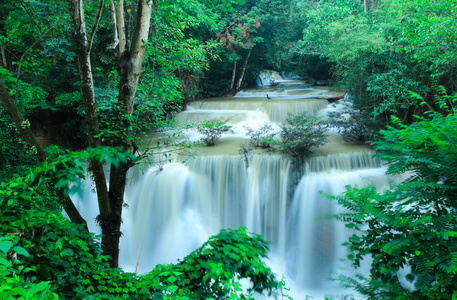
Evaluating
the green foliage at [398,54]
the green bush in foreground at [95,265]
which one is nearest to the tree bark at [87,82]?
the green bush in foreground at [95,265]

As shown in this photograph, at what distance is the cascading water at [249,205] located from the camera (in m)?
7.77

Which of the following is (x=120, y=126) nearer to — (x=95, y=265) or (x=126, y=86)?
(x=126, y=86)

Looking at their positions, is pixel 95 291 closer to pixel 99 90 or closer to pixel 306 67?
pixel 99 90

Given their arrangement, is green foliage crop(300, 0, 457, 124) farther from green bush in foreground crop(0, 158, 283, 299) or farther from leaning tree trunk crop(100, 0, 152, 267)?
green bush in foreground crop(0, 158, 283, 299)

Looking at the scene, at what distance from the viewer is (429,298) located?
2486 mm

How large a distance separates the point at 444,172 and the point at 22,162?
24.9 feet

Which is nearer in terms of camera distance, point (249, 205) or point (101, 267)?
point (101, 267)

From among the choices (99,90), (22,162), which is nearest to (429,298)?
(22,162)

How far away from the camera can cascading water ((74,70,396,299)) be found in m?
7.77

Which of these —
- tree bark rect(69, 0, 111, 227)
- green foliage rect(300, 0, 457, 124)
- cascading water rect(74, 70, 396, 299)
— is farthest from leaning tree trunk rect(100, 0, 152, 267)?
green foliage rect(300, 0, 457, 124)

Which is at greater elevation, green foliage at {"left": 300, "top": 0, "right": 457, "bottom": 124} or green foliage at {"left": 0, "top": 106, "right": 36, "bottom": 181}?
green foliage at {"left": 300, "top": 0, "right": 457, "bottom": 124}

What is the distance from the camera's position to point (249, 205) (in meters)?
8.39

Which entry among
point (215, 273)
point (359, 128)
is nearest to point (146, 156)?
point (215, 273)

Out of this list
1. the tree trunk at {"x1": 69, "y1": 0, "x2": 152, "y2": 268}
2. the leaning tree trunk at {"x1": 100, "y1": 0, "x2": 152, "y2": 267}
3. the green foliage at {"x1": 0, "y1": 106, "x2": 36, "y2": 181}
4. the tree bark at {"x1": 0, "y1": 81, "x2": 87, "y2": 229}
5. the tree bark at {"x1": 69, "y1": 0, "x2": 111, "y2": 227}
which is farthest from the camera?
the green foliage at {"x1": 0, "y1": 106, "x2": 36, "y2": 181}
